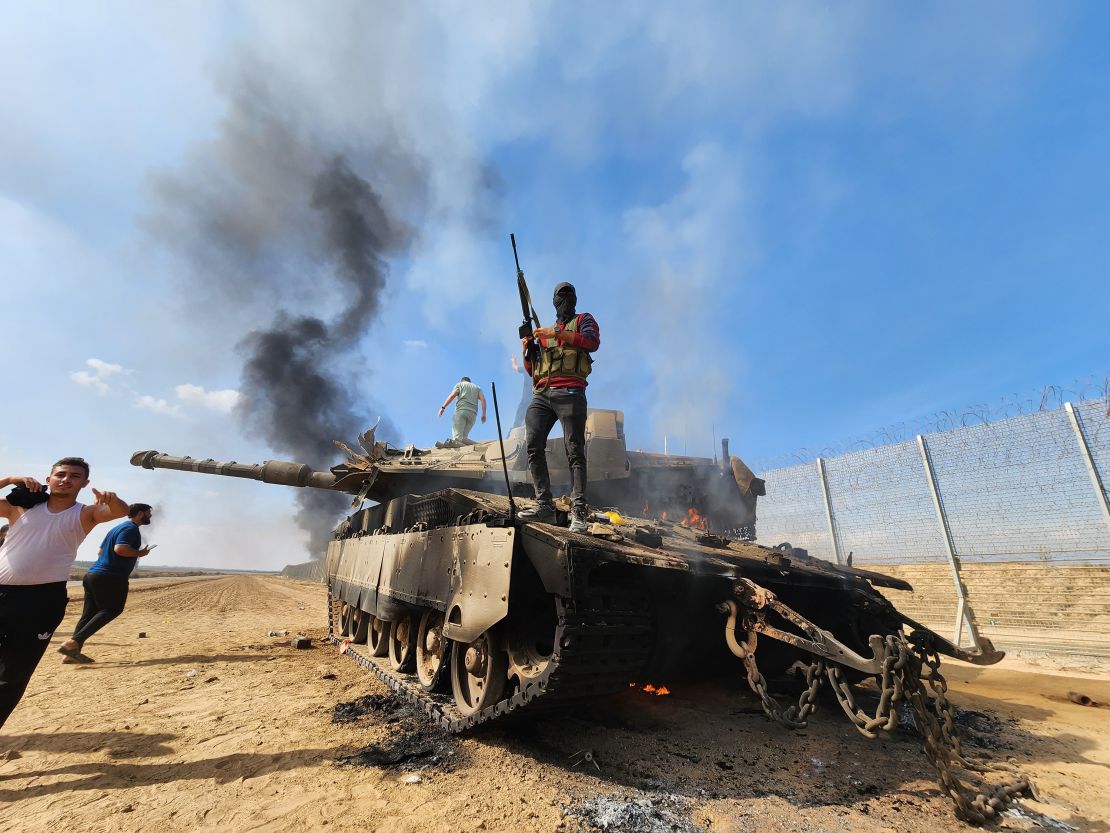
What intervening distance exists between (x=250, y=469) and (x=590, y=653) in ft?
27.9

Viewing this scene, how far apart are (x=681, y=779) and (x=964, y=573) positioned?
24.3 feet

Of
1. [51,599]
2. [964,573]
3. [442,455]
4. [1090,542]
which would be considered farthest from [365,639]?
[1090,542]

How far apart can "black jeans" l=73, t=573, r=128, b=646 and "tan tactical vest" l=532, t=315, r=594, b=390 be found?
6.13 m

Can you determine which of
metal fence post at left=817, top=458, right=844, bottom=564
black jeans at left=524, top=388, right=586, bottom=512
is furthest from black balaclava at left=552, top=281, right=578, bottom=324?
metal fence post at left=817, top=458, right=844, bottom=564

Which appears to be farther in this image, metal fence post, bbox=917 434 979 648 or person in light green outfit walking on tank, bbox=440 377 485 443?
person in light green outfit walking on tank, bbox=440 377 485 443

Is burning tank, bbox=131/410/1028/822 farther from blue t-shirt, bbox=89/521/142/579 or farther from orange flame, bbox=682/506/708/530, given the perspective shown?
blue t-shirt, bbox=89/521/142/579

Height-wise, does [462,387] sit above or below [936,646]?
above

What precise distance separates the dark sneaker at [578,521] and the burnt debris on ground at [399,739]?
1611mm

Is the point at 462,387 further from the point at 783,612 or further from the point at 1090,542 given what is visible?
the point at 1090,542

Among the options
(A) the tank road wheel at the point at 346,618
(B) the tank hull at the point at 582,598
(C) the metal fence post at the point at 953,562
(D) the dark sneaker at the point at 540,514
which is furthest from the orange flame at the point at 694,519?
(A) the tank road wheel at the point at 346,618

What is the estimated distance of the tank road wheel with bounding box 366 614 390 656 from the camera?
641cm

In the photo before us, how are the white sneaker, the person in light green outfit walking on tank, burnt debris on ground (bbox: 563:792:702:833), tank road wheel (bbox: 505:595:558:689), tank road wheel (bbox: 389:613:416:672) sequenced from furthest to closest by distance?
the person in light green outfit walking on tank, tank road wheel (bbox: 389:613:416:672), the white sneaker, tank road wheel (bbox: 505:595:558:689), burnt debris on ground (bbox: 563:792:702:833)

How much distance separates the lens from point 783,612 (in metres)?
3.23

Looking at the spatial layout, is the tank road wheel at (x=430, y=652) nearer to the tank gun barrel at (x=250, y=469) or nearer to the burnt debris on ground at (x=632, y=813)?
the burnt debris on ground at (x=632, y=813)
